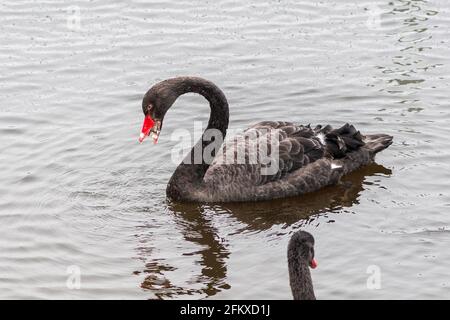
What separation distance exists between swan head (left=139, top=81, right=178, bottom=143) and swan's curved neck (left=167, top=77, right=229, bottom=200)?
0.53ft

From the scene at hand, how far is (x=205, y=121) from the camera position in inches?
484

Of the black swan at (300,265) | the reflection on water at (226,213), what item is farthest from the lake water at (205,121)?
the black swan at (300,265)

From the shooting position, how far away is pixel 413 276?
8.70 metres

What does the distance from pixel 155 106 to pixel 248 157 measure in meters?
1.17

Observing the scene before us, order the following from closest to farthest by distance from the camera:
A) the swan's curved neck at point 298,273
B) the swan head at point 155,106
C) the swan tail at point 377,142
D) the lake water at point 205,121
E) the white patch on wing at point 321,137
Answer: the swan's curved neck at point 298,273
the lake water at point 205,121
the swan head at point 155,106
the white patch on wing at point 321,137
the swan tail at point 377,142

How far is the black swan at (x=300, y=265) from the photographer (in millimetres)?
7340

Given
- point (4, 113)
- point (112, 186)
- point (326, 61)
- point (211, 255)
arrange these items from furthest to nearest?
point (326, 61)
point (4, 113)
point (112, 186)
point (211, 255)

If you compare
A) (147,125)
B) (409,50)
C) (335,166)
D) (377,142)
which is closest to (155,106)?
(147,125)

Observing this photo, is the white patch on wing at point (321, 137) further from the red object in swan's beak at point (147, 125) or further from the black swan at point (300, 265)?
the black swan at point (300, 265)

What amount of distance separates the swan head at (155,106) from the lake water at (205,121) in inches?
31.6

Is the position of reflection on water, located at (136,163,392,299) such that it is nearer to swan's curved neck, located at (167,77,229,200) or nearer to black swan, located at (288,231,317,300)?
swan's curved neck, located at (167,77,229,200)
